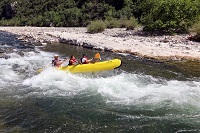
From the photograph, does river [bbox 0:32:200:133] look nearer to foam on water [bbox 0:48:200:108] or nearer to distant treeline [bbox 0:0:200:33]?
foam on water [bbox 0:48:200:108]

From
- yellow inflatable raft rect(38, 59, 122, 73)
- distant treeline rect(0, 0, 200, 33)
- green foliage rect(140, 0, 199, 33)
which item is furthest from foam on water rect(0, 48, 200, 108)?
distant treeline rect(0, 0, 200, 33)

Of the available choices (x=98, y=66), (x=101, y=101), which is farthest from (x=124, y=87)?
(x=98, y=66)

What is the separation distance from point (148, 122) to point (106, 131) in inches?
50.5

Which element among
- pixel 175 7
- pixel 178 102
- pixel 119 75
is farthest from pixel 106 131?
pixel 175 7

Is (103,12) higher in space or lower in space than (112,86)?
higher

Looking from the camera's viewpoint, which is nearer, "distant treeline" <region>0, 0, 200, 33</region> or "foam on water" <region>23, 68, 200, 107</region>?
"foam on water" <region>23, 68, 200, 107</region>

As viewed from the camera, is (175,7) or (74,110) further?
(175,7)

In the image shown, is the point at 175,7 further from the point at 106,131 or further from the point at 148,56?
the point at 106,131

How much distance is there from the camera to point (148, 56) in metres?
17.1

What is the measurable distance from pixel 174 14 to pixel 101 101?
16673 millimetres

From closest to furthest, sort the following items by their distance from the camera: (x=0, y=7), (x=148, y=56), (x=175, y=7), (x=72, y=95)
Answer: (x=72, y=95), (x=148, y=56), (x=175, y=7), (x=0, y=7)

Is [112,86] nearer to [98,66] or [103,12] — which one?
[98,66]

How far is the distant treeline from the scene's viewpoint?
79.6 feet

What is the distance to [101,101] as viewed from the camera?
9734 mm
